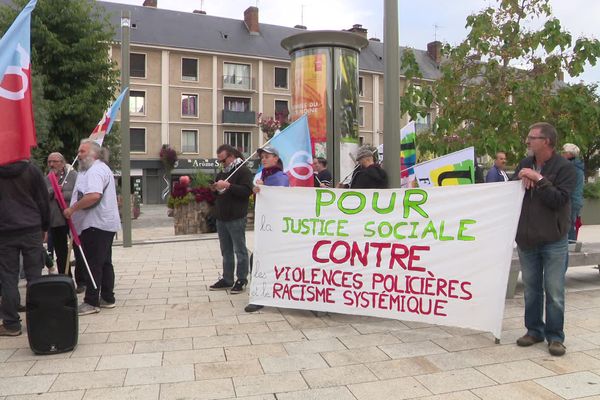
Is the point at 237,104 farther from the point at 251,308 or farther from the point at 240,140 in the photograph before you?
the point at 251,308

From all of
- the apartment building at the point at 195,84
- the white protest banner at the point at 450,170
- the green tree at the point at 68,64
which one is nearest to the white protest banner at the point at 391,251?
the white protest banner at the point at 450,170

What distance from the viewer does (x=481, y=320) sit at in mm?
4367

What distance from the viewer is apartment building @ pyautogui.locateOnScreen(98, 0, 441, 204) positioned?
40.8m

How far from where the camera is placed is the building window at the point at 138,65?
40156 mm

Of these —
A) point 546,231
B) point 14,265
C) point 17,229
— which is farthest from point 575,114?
Result: point 14,265

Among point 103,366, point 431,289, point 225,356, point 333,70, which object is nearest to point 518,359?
point 431,289

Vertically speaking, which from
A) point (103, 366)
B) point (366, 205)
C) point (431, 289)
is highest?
point (366, 205)

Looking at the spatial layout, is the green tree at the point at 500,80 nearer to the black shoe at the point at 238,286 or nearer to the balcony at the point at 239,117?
the black shoe at the point at 238,286

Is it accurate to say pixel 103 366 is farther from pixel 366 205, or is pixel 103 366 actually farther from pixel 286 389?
pixel 366 205

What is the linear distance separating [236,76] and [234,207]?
129ft

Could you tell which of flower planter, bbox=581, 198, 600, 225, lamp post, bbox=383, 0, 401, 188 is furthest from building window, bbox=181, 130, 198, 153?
lamp post, bbox=383, 0, 401, 188

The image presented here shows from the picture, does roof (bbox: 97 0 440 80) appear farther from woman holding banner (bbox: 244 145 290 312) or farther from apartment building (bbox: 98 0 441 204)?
woman holding banner (bbox: 244 145 290 312)

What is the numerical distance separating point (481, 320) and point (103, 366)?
10.00ft

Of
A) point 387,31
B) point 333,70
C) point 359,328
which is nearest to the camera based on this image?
point 359,328
